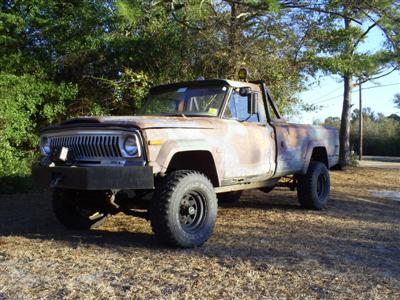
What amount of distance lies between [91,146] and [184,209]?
1195 mm

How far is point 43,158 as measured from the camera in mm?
5762

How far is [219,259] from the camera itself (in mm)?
4738

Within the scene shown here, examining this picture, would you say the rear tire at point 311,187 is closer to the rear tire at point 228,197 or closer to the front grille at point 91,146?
the rear tire at point 228,197

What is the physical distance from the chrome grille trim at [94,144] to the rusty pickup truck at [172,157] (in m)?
0.01

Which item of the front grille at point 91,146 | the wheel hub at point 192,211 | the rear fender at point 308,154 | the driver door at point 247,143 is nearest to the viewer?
the front grille at point 91,146

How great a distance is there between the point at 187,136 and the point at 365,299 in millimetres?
2431

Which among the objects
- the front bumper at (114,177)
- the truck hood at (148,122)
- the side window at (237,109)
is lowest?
the front bumper at (114,177)

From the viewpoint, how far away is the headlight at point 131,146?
15.9 ft

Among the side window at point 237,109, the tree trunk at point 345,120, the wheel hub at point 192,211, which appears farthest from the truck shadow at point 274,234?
the tree trunk at point 345,120

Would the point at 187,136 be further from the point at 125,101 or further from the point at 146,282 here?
the point at 125,101

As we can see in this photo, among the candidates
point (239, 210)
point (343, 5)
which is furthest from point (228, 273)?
point (343, 5)

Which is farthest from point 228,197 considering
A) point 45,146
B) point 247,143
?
point 45,146

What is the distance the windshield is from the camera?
20.3 feet

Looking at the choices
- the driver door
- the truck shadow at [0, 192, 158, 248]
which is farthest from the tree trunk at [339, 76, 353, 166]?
the truck shadow at [0, 192, 158, 248]
